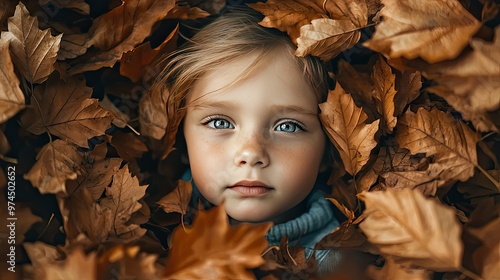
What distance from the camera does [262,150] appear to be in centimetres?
102

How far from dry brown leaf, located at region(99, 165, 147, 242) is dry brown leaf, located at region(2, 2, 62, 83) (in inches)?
7.9

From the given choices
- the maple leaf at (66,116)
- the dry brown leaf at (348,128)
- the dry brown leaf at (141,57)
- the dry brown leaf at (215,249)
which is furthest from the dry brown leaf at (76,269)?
the dry brown leaf at (348,128)

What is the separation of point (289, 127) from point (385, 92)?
179 mm

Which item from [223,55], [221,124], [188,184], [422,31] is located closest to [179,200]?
[188,184]

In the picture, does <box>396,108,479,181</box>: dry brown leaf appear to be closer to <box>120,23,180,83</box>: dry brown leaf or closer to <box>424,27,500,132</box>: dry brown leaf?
<box>424,27,500,132</box>: dry brown leaf

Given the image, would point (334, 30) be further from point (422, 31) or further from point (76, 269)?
point (76, 269)

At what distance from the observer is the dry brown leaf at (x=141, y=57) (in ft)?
3.33

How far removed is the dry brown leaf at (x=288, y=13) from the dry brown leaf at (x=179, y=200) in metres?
0.30

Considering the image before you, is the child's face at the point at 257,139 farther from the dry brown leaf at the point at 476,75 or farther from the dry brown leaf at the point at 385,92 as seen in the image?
the dry brown leaf at the point at 476,75

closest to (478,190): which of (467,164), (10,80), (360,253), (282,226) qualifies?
(467,164)

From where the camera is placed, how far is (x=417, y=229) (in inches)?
31.7

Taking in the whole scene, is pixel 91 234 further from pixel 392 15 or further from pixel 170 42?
pixel 392 15

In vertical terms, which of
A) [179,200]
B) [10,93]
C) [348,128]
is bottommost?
[179,200]

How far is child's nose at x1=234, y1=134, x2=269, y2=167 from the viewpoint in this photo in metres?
1.01
